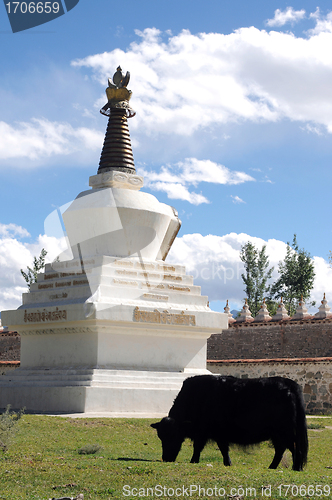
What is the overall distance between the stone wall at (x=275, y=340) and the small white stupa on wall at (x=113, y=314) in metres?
7.35

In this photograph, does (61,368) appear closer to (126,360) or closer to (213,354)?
(126,360)

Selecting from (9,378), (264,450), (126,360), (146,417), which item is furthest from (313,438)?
(9,378)

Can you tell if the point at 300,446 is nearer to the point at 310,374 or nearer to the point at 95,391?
the point at 95,391

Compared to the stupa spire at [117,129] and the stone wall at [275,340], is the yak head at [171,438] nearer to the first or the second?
the stupa spire at [117,129]

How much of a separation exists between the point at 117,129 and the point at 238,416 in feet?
41.3

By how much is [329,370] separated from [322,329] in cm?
475

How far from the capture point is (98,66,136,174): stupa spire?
61.2 ft

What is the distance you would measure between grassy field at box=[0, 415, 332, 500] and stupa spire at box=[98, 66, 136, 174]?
9734 millimetres

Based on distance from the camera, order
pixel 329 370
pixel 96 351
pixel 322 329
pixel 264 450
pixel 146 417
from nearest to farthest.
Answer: pixel 264 450, pixel 146 417, pixel 96 351, pixel 329 370, pixel 322 329

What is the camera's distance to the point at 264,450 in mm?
10773

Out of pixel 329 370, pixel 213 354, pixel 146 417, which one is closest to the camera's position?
pixel 146 417

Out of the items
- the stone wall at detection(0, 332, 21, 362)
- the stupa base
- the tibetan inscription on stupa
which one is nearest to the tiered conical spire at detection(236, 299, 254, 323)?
the tibetan inscription on stupa

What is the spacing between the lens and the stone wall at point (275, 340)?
23.0m

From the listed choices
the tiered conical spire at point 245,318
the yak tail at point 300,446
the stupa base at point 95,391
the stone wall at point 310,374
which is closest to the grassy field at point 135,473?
the yak tail at point 300,446
